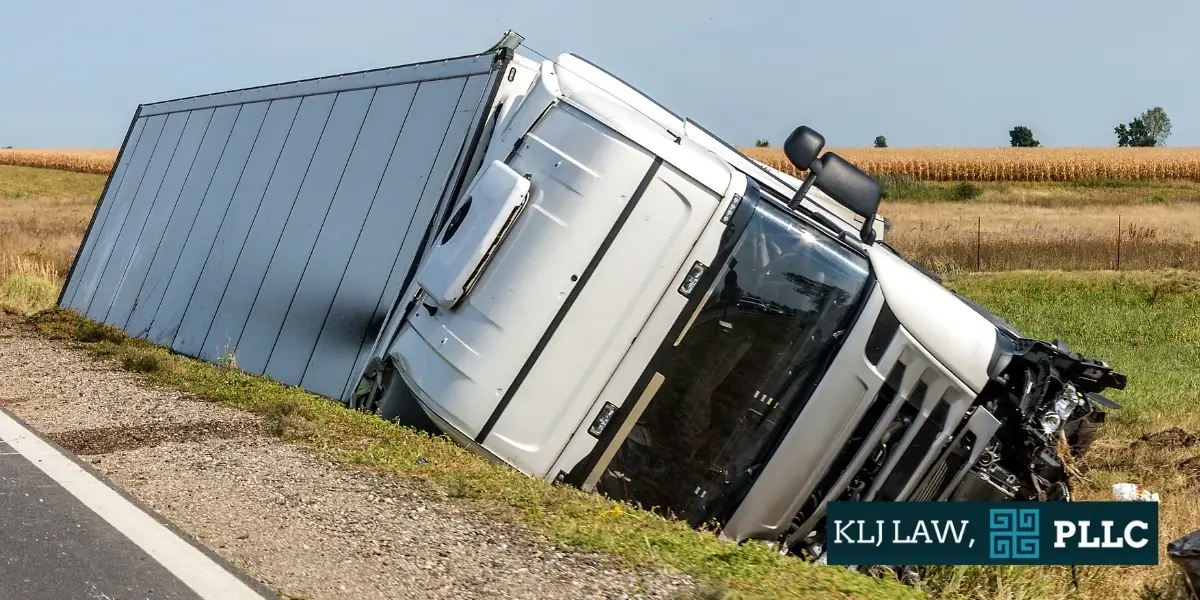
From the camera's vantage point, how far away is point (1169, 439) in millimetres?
10961

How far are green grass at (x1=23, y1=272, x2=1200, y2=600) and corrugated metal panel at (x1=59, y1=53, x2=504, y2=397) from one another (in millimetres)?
413

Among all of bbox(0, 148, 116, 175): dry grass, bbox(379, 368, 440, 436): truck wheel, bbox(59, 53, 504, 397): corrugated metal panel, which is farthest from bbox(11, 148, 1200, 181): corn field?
bbox(379, 368, 440, 436): truck wheel

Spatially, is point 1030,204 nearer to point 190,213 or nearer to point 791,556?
point 190,213

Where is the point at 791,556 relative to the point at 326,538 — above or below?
above

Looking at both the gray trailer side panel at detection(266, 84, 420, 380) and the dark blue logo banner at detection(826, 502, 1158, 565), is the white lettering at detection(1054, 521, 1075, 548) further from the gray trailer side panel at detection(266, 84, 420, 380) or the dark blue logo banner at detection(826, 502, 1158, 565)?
the gray trailer side panel at detection(266, 84, 420, 380)

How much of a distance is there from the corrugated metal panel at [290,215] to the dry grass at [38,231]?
10.1 ft

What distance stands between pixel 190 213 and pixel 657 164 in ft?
26.0

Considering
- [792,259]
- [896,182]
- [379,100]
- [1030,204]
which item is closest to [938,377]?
[792,259]

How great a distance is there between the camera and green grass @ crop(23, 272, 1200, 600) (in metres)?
5.32

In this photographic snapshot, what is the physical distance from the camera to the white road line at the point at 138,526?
4.70 meters

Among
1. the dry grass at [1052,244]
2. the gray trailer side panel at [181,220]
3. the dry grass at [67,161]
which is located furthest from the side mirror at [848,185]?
the dry grass at [67,161]

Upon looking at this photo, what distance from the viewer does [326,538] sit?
17.8ft

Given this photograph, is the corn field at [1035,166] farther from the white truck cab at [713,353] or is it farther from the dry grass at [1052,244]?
the white truck cab at [713,353]

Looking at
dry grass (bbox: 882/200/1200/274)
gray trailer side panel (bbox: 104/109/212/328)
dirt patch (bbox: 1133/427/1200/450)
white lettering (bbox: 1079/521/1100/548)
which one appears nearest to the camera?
white lettering (bbox: 1079/521/1100/548)
